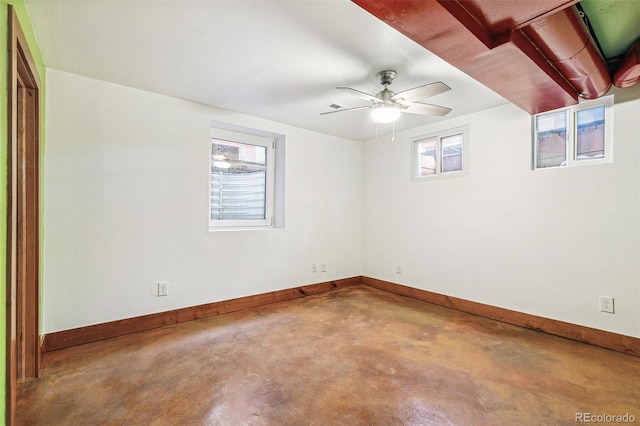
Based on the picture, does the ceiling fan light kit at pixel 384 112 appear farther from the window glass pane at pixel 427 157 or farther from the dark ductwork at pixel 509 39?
the window glass pane at pixel 427 157

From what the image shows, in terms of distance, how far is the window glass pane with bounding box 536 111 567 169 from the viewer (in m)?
2.81

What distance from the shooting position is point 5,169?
4.27 feet

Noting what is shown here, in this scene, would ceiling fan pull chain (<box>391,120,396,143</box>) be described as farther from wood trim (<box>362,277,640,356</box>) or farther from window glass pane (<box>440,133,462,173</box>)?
wood trim (<box>362,277,640,356</box>)

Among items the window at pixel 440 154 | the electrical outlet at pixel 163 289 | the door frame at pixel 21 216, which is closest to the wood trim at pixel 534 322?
the window at pixel 440 154

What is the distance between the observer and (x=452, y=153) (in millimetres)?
3686

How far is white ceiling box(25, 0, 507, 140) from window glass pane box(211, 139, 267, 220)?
69 centimetres

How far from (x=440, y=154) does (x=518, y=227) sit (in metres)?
1.29

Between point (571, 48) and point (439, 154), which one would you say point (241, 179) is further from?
point (571, 48)

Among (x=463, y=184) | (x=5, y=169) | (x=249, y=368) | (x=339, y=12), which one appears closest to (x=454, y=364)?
(x=249, y=368)

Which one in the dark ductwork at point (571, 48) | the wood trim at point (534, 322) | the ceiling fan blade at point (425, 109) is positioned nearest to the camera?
the dark ductwork at point (571, 48)

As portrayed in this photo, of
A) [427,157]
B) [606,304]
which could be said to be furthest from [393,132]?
[606,304]

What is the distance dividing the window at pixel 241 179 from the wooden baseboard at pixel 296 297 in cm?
93

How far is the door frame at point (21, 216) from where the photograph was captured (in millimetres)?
1316

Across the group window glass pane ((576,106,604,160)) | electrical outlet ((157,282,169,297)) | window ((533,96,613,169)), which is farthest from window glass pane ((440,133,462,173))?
electrical outlet ((157,282,169,297))
